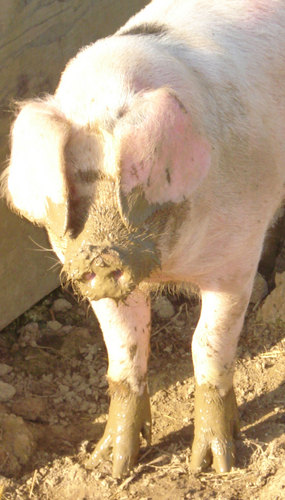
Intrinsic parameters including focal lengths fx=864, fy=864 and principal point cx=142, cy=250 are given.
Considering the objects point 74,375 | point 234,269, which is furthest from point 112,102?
point 74,375

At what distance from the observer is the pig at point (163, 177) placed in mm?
2332

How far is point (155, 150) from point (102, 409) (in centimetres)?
192

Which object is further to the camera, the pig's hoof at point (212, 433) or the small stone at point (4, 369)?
the small stone at point (4, 369)

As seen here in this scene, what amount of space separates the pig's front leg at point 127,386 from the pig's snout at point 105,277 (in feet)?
3.25

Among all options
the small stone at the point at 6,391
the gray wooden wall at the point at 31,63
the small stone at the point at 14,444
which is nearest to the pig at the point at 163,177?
the small stone at the point at 14,444

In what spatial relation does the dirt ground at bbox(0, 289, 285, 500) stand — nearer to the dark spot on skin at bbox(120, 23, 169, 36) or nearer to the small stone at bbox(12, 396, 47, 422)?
the small stone at bbox(12, 396, 47, 422)

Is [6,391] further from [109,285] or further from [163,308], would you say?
[109,285]

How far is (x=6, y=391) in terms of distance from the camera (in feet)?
12.7

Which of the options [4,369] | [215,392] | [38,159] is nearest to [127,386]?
[215,392]

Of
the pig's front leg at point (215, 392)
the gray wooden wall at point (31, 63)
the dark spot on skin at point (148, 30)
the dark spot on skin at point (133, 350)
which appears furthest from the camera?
the gray wooden wall at point (31, 63)

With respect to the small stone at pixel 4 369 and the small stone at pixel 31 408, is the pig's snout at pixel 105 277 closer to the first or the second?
the small stone at pixel 31 408

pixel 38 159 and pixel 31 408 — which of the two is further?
pixel 31 408

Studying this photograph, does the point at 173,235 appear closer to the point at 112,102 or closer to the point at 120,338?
the point at 112,102

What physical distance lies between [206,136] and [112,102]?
0.36 meters
